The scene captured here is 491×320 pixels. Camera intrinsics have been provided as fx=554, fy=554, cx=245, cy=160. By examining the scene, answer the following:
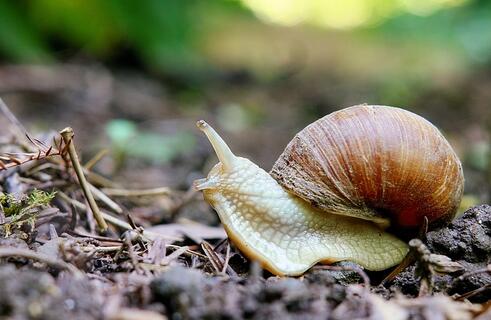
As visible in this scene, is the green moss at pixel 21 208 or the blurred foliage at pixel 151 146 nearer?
the green moss at pixel 21 208

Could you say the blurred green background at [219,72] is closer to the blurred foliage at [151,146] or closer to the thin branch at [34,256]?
the blurred foliage at [151,146]

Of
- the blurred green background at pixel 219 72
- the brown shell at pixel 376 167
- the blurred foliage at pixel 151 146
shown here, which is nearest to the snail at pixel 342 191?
the brown shell at pixel 376 167

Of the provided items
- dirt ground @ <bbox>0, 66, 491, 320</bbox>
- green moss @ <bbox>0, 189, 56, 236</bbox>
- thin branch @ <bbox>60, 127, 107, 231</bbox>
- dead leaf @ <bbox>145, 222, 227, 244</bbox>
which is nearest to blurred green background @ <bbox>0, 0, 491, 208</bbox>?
dead leaf @ <bbox>145, 222, 227, 244</bbox>

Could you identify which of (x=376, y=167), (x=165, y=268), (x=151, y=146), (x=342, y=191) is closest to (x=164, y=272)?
(x=165, y=268)

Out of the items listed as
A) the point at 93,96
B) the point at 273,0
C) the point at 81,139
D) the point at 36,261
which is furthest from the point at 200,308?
the point at 273,0

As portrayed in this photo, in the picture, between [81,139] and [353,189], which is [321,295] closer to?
[353,189]

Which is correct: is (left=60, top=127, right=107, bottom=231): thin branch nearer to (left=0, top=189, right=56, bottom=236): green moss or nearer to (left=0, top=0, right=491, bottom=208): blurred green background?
(left=0, top=189, right=56, bottom=236): green moss

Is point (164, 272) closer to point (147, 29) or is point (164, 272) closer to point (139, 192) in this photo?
point (139, 192)
